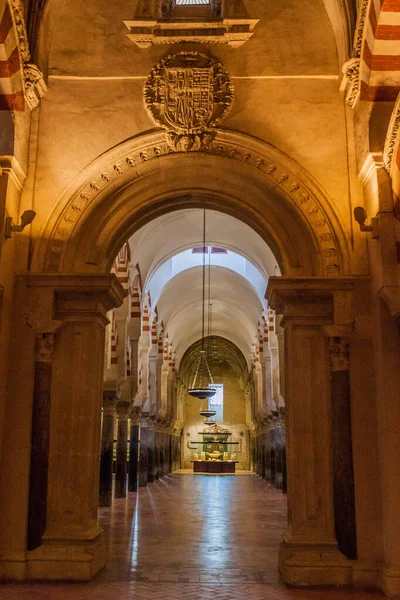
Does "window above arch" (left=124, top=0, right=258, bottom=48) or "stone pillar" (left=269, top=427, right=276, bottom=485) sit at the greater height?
"window above arch" (left=124, top=0, right=258, bottom=48)

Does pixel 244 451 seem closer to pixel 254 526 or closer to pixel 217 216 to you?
pixel 217 216

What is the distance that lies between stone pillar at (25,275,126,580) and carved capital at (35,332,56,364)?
14cm

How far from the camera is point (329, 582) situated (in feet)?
20.1

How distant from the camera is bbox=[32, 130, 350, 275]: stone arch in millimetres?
7078

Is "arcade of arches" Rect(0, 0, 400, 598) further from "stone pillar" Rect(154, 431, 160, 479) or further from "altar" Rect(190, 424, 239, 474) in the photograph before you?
"altar" Rect(190, 424, 239, 474)

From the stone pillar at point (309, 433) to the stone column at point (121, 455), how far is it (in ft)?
28.7

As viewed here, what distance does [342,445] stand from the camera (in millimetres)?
6469

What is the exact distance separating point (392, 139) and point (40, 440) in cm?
469

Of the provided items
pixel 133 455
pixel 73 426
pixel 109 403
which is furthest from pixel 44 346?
pixel 133 455

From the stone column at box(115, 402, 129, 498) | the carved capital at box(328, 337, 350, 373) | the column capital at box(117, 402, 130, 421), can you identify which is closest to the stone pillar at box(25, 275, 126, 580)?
the carved capital at box(328, 337, 350, 373)

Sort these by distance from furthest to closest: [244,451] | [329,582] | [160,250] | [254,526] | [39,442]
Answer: [244,451], [160,250], [254,526], [39,442], [329,582]

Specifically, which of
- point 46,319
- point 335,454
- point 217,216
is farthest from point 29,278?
point 217,216

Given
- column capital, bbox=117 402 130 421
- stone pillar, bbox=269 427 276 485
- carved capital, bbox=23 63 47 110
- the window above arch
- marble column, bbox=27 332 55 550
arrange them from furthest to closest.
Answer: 1. stone pillar, bbox=269 427 276 485
2. column capital, bbox=117 402 130 421
3. the window above arch
4. carved capital, bbox=23 63 47 110
5. marble column, bbox=27 332 55 550

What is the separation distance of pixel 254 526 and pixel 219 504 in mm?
3705
